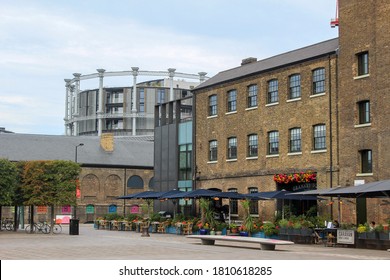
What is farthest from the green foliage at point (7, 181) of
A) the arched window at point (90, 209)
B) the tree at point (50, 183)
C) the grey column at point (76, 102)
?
the grey column at point (76, 102)

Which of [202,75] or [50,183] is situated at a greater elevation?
[202,75]

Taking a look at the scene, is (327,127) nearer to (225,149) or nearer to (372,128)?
(372,128)

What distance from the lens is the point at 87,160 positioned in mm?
75812

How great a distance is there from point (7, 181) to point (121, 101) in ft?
314

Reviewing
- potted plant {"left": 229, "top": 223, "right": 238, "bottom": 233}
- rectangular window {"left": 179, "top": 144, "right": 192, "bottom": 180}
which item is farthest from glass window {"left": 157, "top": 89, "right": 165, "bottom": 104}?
potted plant {"left": 229, "top": 223, "right": 238, "bottom": 233}

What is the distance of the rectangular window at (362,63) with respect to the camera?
111ft

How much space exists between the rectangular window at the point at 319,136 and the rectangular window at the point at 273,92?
149 inches

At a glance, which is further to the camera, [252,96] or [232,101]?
[232,101]

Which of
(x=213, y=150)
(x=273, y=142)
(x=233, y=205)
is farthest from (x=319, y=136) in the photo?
(x=213, y=150)

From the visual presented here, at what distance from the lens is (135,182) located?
259 feet

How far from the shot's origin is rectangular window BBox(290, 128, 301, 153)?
1485 inches

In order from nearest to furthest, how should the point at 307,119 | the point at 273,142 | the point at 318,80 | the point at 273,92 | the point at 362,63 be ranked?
the point at 362,63, the point at 318,80, the point at 307,119, the point at 273,142, the point at 273,92

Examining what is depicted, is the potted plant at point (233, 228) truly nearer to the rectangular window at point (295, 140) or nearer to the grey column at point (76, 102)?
the rectangular window at point (295, 140)

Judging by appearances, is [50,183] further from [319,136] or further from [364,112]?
[364,112]
